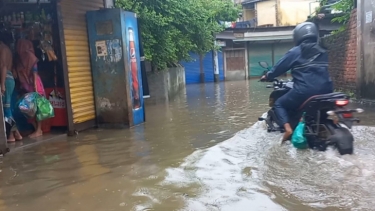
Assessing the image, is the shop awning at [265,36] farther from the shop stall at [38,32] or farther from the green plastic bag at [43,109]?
the green plastic bag at [43,109]

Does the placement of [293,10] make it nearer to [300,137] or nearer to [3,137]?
[300,137]

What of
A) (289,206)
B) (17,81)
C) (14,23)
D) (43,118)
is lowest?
(289,206)

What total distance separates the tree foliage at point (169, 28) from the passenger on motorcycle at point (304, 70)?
7246 millimetres

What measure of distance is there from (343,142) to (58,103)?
5323 mm

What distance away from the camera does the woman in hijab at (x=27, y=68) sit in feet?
24.6

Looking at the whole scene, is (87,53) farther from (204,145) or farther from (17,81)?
(204,145)

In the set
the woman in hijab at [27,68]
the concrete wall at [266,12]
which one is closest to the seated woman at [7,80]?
the woman in hijab at [27,68]

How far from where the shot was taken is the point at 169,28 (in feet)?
45.1

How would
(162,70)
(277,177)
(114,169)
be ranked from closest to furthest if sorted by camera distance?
(277,177), (114,169), (162,70)

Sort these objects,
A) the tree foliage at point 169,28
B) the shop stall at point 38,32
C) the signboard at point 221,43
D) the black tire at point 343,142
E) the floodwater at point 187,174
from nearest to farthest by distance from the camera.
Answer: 1. the floodwater at point 187,174
2. the black tire at point 343,142
3. the shop stall at point 38,32
4. the tree foliage at point 169,28
5. the signboard at point 221,43

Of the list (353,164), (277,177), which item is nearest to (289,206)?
(277,177)

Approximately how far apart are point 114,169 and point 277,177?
6.55ft

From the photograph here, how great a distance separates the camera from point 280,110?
590 centimetres

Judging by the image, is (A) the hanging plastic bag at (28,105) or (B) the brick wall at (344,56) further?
(B) the brick wall at (344,56)
